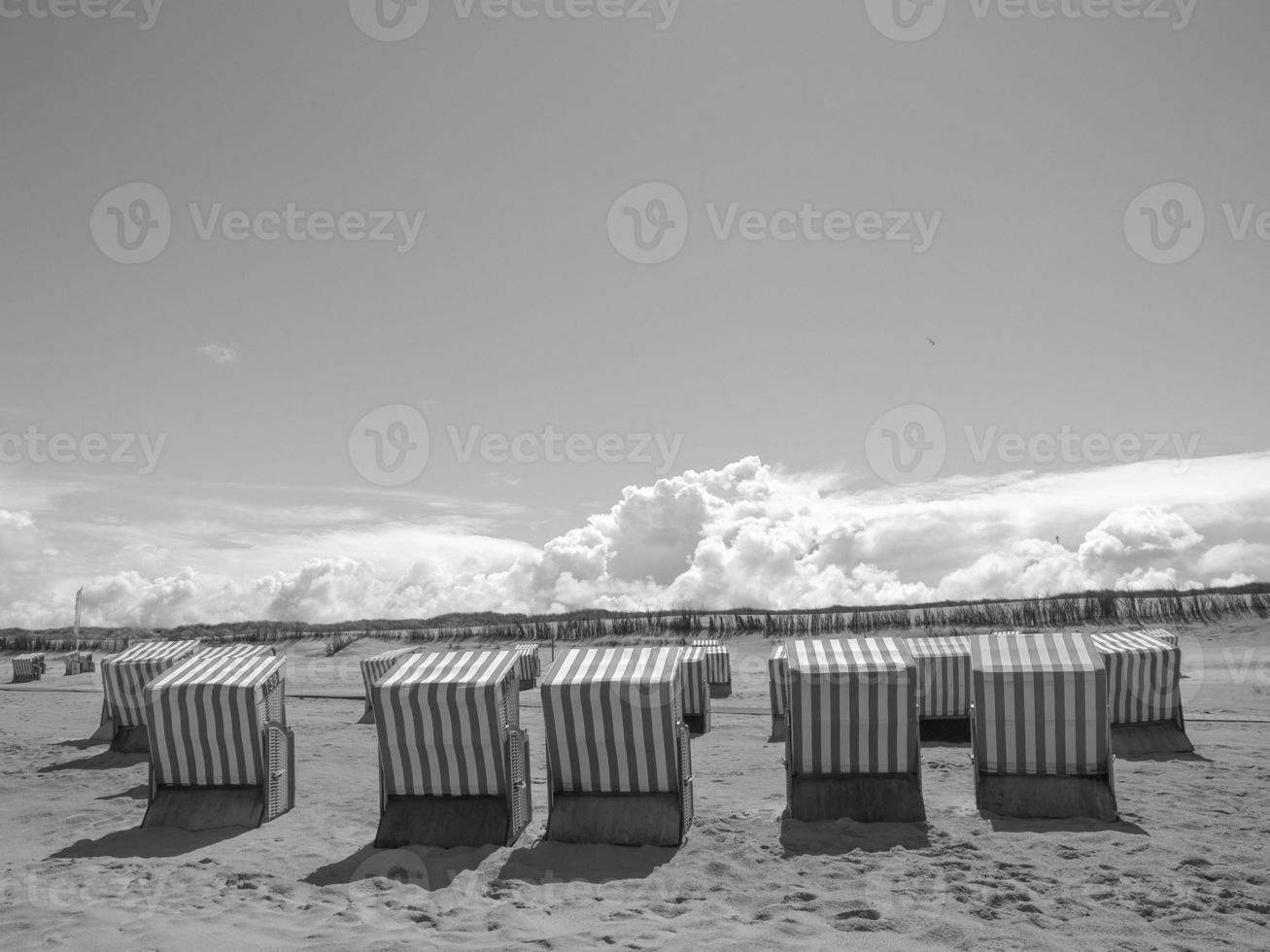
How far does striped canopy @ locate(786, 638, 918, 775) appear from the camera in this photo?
29.0ft

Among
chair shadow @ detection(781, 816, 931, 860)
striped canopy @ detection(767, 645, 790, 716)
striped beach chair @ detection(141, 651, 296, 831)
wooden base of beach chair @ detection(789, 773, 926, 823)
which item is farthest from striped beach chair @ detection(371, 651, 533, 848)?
striped canopy @ detection(767, 645, 790, 716)

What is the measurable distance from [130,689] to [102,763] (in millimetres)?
1415

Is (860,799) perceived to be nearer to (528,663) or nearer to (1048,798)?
(1048,798)

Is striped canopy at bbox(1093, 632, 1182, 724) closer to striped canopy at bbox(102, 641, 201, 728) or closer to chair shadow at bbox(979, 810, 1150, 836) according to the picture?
chair shadow at bbox(979, 810, 1150, 836)

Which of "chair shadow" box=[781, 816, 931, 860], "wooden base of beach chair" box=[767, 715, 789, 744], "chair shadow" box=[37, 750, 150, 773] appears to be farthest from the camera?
"wooden base of beach chair" box=[767, 715, 789, 744]

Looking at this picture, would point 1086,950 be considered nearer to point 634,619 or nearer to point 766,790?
point 766,790

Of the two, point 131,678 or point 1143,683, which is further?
point 131,678

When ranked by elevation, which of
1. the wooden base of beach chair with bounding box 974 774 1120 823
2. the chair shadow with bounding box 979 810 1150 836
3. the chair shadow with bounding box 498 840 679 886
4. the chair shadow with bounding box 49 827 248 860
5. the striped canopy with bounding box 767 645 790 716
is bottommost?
the chair shadow with bounding box 49 827 248 860

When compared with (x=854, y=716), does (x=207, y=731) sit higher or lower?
lower

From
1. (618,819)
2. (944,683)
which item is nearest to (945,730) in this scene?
(944,683)

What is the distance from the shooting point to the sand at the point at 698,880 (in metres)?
6.20

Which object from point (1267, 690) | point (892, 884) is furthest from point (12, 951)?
point (1267, 690)

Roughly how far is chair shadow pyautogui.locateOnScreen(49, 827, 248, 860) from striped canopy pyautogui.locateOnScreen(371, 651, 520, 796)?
1811mm

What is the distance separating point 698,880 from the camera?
7.45 metres
